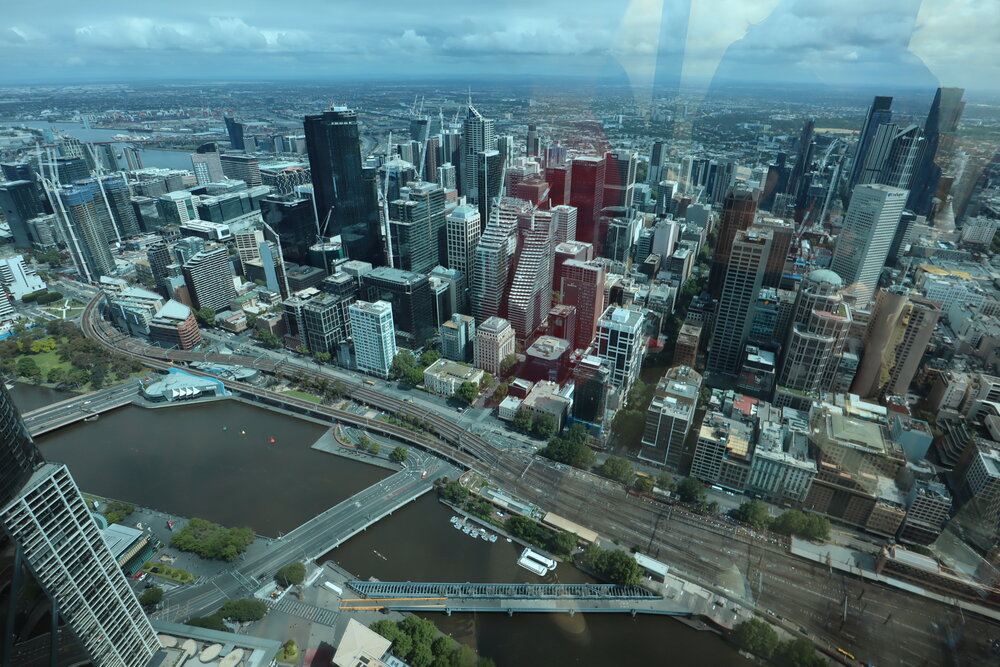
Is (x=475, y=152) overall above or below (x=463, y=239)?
above

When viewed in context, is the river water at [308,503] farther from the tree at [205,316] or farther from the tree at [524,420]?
the tree at [205,316]

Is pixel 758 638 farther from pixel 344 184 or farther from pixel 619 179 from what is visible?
pixel 344 184

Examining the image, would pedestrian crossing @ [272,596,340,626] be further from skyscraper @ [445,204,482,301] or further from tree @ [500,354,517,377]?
skyscraper @ [445,204,482,301]

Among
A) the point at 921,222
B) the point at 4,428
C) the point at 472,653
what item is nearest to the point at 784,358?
the point at 921,222

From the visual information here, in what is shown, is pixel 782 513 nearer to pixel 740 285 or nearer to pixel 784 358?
pixel 784 358

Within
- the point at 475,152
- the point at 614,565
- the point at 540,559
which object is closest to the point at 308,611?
the point at 540,559

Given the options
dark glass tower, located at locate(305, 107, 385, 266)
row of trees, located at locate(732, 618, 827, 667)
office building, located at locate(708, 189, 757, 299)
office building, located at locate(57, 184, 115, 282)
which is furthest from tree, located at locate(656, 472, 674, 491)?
office building, located at locate(57, 184, 115, 282)
